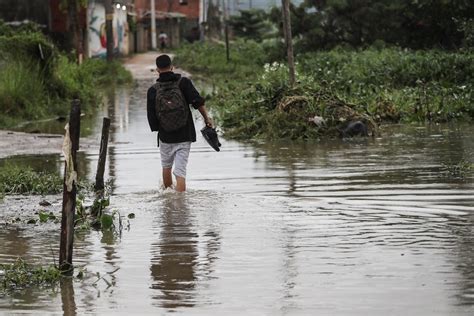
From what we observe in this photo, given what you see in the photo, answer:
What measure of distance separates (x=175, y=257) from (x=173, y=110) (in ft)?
10.9

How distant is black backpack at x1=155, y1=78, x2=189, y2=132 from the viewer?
12562 mm

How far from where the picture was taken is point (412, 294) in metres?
7.84

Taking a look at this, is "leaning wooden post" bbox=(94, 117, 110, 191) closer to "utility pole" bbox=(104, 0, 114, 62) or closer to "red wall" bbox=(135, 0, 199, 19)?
"utility pole" bbox=(104, 0, 114, 62)

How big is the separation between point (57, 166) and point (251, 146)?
376cm

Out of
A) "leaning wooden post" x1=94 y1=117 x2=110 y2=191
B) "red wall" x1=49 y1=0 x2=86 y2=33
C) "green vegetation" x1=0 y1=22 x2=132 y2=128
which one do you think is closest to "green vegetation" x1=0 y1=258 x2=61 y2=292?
"leaning wooden post" x1=94 y1=117 x2=110 y2=191

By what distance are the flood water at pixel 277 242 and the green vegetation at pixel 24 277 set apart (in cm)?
15

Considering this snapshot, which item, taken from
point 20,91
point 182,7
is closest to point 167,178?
point 20,91

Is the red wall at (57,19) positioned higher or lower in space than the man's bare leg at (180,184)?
higher

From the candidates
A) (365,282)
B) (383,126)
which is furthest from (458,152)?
(365,282)

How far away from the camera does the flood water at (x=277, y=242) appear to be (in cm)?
786

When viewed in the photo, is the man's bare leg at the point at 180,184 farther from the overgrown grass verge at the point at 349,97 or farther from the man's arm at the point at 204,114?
the overgrown grass verge at the point at 349,97

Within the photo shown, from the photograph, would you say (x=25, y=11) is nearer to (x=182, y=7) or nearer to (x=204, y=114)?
(x=204, y=114)

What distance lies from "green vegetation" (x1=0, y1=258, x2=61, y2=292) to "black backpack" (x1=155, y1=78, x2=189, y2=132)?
13.8 ft

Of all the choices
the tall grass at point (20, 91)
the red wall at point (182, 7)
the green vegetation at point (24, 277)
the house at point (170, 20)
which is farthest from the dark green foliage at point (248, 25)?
the green vegetation at point (24, 277)
